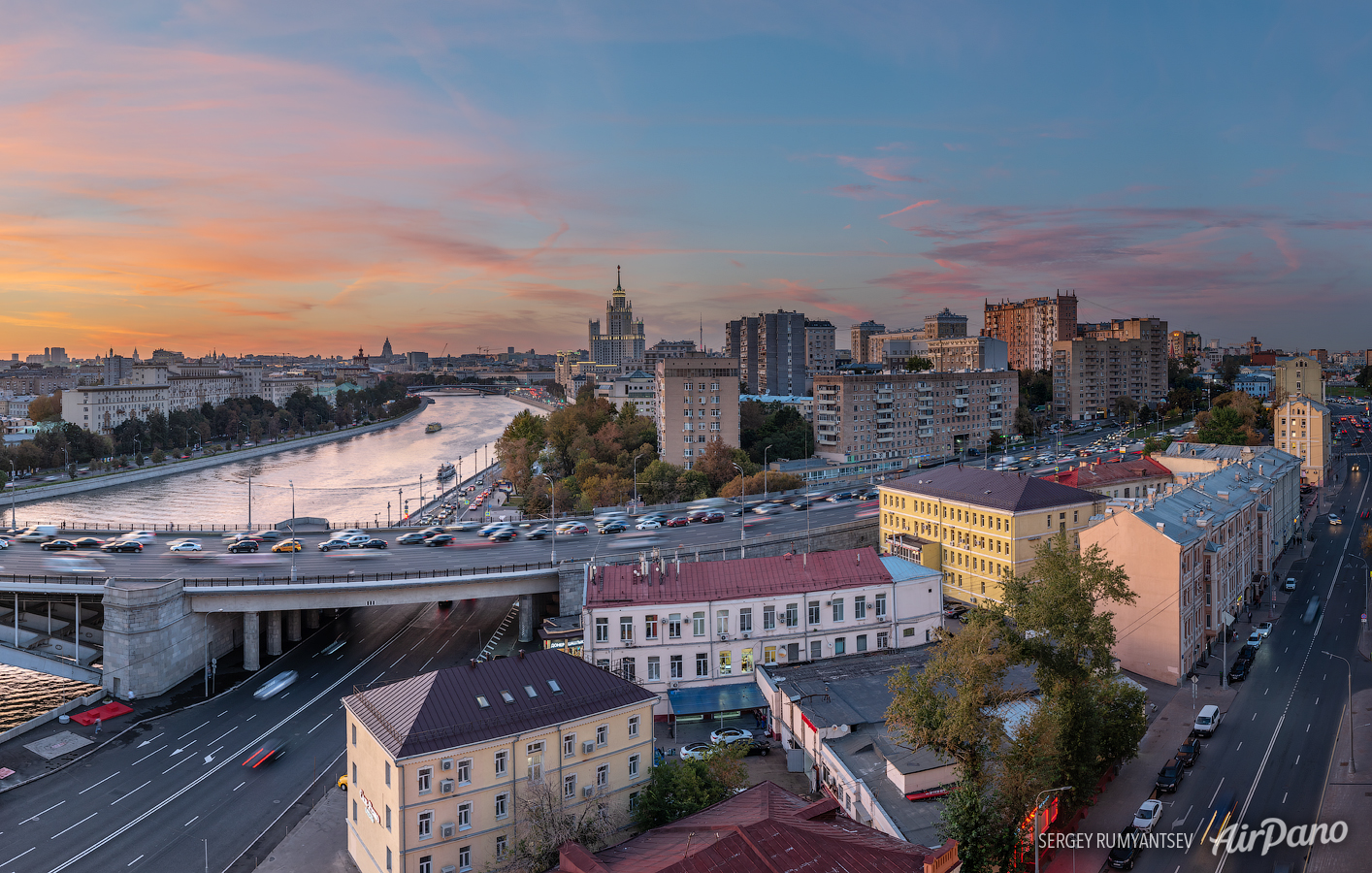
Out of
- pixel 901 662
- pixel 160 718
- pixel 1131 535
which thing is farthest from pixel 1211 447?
pixel 160 718

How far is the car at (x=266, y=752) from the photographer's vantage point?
72.1ft

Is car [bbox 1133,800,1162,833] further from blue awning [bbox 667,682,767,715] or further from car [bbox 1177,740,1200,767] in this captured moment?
blue awning [bbox 667,682,767,715]

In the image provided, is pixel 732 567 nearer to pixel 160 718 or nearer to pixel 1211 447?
pixel 160 718

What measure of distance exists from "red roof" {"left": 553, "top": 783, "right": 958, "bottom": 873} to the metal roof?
3103mm

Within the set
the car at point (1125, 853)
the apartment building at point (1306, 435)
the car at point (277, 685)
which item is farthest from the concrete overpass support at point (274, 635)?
the apartment building at point (1306, 435)

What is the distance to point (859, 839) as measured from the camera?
1329 cm

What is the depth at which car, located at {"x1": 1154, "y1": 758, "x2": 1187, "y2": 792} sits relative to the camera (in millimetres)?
19359

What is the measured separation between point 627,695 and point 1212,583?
20.8 metres

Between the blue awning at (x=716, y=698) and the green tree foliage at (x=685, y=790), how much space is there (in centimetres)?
519

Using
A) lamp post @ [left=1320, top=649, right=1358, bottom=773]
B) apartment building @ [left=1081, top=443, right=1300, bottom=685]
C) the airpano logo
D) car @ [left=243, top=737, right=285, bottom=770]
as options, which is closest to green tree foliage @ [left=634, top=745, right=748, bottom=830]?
the airpano logo

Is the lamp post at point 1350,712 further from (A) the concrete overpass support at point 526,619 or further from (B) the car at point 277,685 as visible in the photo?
(B) the car at point 277,685

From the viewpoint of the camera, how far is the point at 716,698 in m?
22.9

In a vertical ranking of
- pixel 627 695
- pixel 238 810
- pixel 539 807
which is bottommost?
pixel 238 810

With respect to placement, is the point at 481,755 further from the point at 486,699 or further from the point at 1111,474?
the point at 1111,474
